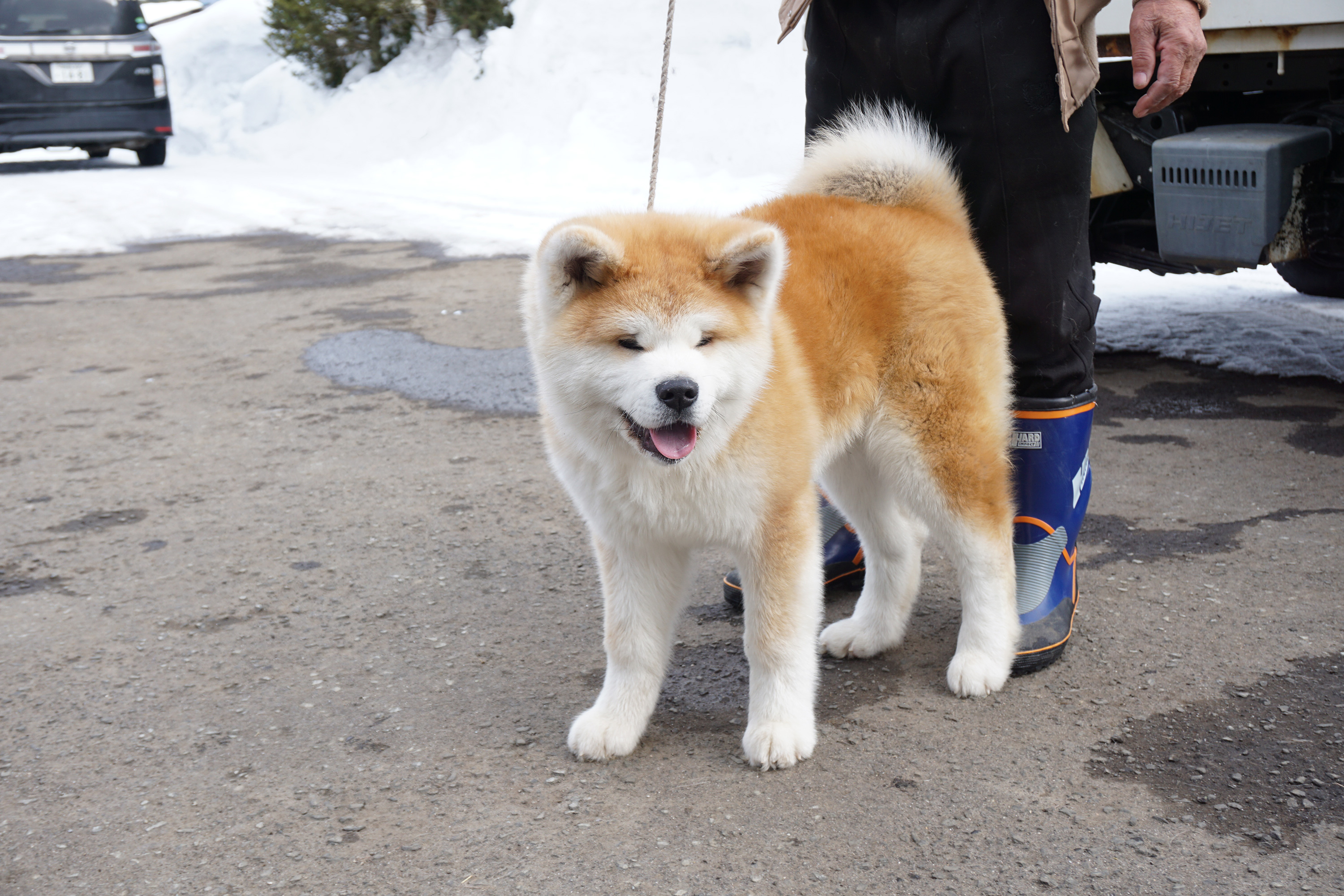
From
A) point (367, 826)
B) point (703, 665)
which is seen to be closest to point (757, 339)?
point (703, 665)

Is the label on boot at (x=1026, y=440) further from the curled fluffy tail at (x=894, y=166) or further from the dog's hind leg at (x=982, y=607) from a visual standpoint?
the curled fluffy tail at (x=894, y=166)

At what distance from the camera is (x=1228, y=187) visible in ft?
12.9

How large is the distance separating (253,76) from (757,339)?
60.8 feet

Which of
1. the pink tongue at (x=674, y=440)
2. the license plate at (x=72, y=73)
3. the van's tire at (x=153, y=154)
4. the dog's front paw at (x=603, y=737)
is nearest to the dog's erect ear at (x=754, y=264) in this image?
the pink tongue at (x=674, y=440)

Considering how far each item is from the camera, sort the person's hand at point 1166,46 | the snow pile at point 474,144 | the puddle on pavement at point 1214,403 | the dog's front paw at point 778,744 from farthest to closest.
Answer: the snow pile at point 474,144, the puddle on pavement at point 1214,403, the person's hand at point 1166,46, the dog's front paw at point 778,744

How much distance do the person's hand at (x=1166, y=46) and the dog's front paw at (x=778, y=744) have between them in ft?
5.01

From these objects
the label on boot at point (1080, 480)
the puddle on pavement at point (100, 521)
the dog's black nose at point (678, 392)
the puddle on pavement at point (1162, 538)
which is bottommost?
the puddle on pavement at point (100, 521)

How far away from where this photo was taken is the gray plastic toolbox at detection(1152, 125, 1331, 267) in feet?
12.7

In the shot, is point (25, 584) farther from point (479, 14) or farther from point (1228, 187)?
point (479, 14)

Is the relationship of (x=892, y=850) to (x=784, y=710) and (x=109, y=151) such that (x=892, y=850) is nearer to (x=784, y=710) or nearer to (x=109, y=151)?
(x=784, y=710)

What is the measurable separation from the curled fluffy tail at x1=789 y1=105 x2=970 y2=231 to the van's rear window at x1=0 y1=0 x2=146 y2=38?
1342 centimetres

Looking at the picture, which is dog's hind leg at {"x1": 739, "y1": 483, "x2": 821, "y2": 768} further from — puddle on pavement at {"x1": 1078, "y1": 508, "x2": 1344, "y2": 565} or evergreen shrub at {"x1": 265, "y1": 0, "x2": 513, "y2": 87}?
evergreen shrub at {"x1": 265, "y1": 0, "x2": 513, "y2": 87}

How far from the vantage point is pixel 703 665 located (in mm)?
2771

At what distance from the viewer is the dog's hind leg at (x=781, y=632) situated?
7.54 feet
